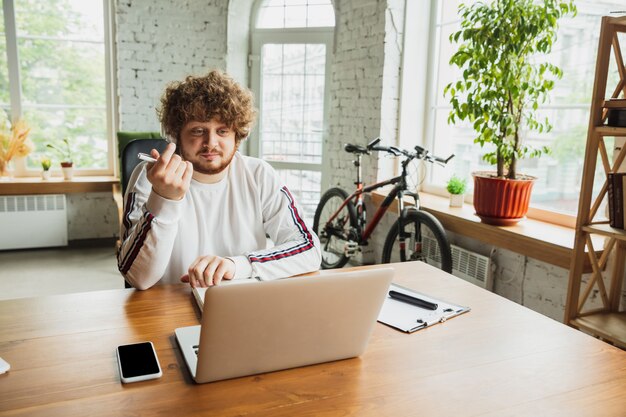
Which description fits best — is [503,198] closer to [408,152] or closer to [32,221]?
[408,152]

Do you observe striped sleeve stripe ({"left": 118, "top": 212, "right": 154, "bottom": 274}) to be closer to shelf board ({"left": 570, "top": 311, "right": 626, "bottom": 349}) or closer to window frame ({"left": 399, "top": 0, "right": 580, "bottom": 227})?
shelf board ({"left": 570, "top": 311, "right": 626, "bottom": 349})

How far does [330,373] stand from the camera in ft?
3.01

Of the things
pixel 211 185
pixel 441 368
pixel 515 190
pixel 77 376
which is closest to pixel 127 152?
pixel 211 185

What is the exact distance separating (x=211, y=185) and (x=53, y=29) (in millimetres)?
3669

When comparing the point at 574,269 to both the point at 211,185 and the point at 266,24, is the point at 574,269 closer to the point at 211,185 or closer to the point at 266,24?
the point at 211,185

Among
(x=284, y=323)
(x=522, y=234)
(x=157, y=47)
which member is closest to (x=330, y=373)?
(x=284, y=323)

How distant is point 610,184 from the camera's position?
1.94 m

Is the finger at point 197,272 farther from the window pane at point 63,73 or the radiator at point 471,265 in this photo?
the window pane at point 63,73

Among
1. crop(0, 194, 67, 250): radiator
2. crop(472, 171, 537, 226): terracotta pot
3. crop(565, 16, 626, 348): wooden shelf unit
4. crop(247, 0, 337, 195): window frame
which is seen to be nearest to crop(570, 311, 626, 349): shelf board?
crop(565, 16, 626, 348): wooden shelf unit

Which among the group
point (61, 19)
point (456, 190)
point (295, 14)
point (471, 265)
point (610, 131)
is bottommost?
point (471, 265)

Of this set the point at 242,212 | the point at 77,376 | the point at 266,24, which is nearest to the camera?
the point at 77,376

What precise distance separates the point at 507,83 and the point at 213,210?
165cm

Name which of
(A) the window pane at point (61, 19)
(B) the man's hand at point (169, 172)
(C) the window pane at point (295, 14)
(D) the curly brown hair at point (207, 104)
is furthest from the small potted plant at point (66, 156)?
(B) the man's hand at point (169, 172)

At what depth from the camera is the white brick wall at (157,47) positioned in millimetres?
4438
